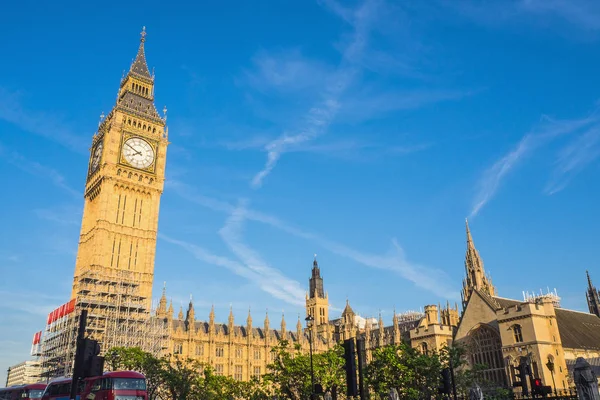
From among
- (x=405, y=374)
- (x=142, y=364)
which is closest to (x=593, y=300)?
(x=405, y=374)

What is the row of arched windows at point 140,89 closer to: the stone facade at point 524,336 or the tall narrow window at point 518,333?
the stone facade at point 524,336

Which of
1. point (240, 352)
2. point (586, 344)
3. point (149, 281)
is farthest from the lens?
point (240, 352)

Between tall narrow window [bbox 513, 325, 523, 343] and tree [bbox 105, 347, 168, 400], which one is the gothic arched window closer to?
tall narrow window [bbox 513, 325, 523, 343]

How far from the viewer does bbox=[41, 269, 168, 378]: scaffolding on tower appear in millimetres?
72875

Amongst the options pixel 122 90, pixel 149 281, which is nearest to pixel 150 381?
pixel 149 281

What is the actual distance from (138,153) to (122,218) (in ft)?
41.8

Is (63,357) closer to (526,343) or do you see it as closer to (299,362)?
(299,362)

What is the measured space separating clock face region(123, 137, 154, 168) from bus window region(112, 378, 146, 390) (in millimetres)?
60278

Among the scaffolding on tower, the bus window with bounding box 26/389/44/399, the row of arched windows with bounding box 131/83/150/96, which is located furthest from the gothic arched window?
the row of arched windows with bounding box 131/83/150/96

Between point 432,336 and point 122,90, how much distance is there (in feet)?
243

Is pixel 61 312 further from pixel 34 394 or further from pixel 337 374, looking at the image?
pixel 337 374

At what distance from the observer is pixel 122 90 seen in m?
101

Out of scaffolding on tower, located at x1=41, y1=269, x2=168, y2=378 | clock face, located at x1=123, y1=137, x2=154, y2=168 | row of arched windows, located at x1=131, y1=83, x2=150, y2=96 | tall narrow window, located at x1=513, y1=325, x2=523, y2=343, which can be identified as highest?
row of arched windows, located at x1=131, y1=83, x2=150, y2=96

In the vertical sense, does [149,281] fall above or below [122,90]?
below
